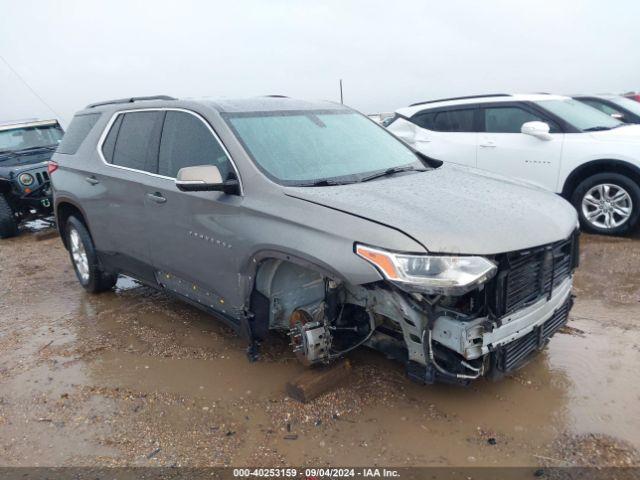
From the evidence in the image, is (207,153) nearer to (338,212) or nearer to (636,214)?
(338,212)

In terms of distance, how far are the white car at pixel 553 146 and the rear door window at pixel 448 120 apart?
1 cm

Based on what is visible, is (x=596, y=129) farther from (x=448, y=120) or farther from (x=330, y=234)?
(x=330, y=234)

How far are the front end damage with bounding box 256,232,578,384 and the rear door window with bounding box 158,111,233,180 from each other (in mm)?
808

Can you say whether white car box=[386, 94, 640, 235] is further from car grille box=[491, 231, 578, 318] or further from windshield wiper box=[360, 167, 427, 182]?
car grille box=[491, 231, 578, 318]

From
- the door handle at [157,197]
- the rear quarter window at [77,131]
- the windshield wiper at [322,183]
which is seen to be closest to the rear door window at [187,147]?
the door handle at [157,197]

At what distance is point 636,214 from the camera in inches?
231

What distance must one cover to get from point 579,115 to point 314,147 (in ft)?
15.3

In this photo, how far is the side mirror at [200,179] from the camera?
3.00 m

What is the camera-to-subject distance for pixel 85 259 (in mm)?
5066

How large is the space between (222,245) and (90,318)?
212 centimetres

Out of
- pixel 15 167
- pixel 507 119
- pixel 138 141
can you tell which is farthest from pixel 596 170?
pixel 15 167

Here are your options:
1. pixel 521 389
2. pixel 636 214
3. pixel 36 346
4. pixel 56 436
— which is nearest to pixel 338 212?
pixel 521 389

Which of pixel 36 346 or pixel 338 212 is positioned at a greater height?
pixel 338 212

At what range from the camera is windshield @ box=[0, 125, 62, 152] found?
8.99m
